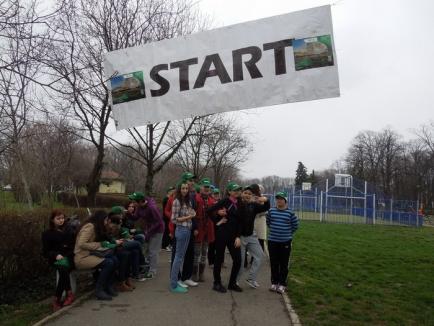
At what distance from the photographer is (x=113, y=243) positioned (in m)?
6.85

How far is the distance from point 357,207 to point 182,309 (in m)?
29.7

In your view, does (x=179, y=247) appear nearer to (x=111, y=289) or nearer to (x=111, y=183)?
(x=111, y=289)

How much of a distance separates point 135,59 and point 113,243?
3.31 metres

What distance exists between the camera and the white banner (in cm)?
420

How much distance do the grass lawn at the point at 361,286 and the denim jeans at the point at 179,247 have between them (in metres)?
1.94

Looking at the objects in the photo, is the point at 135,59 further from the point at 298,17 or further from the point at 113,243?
the point at 113,243

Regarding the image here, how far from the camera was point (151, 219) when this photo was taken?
8055mm

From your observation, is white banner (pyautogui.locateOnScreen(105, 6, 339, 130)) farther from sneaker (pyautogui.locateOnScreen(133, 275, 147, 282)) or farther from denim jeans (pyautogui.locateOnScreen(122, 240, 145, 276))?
sneaker (pyautogui.locateOnScreen(133, 275, 147, 282))

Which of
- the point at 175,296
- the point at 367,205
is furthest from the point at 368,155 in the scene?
the point at 175,296

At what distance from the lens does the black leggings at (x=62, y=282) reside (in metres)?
6.14

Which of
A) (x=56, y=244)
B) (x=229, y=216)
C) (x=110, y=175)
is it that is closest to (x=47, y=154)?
(x=56, y=244)

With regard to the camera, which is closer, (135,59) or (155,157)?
(135,59)

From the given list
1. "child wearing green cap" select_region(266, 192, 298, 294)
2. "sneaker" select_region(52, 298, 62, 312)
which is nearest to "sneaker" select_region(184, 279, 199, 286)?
"child wearing green cap" select_region(266, 192, 298, 294)

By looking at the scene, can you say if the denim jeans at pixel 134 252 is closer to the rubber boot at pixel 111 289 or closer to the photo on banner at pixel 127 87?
the rubber boot at pixel 111 289
